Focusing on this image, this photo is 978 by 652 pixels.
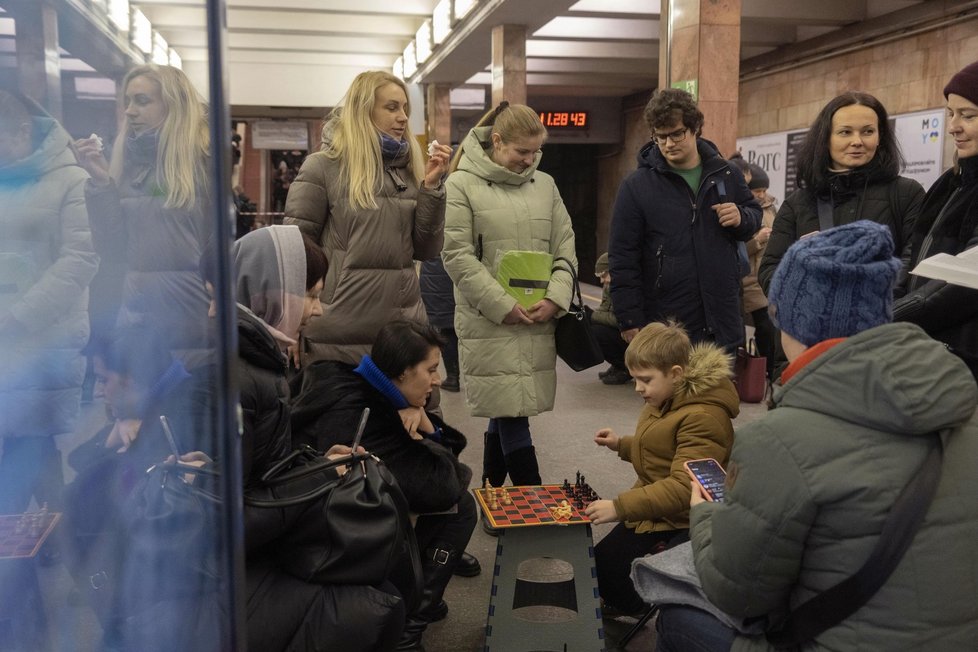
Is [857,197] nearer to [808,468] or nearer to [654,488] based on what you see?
[654,488]

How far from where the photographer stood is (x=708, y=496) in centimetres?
192

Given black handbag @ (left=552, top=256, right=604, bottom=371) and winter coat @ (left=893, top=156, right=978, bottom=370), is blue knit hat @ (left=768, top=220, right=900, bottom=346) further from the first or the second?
black handbag @ (left=552, top=256, right=604, bottom=371)

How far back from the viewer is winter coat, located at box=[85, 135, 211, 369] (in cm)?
69

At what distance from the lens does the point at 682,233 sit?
10.9 feet

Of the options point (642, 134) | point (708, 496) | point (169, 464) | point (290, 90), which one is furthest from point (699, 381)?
point (642, 134)

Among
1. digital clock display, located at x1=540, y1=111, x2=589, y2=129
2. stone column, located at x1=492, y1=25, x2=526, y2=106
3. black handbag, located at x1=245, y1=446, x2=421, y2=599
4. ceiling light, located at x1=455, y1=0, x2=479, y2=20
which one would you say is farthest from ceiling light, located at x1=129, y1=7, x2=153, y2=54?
digital clock display, located at x1=540, y1=111, x2=589, y2=129

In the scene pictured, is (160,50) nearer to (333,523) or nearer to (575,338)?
(333,523)

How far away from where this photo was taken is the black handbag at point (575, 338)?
3467 mm

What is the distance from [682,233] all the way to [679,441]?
1.01 metres

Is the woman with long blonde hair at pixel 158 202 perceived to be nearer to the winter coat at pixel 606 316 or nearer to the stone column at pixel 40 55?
the stone column at pixel 40 55

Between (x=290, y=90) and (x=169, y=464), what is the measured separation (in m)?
15.6

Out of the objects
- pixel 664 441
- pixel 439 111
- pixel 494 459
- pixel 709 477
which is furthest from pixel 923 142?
pixel 709 477

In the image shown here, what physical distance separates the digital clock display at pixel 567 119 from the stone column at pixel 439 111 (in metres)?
3.29

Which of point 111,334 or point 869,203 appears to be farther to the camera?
point 869,203
